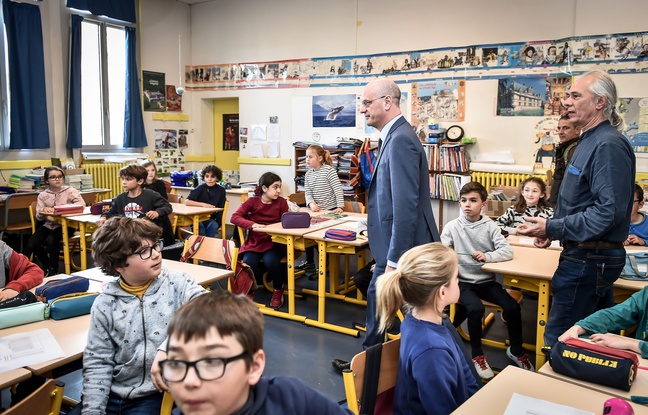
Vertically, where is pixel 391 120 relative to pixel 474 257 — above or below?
above

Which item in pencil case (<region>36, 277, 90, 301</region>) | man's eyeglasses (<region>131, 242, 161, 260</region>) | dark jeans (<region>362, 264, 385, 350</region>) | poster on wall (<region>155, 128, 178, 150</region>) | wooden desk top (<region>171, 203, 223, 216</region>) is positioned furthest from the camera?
poster on wall (<region>155, 128, 178, 150</region>)

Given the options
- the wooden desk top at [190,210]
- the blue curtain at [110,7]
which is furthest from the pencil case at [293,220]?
the blue curtain at [110,7]

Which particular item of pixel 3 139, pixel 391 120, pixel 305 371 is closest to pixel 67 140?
pixel 3 139

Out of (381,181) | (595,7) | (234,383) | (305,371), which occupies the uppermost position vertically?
(595,7)

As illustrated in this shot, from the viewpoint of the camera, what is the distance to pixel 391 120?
269 centimetres

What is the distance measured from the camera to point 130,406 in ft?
6.36

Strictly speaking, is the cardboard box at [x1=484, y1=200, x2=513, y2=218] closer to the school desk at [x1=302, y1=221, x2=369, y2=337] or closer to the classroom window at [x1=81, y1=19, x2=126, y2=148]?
the school desk at [x1=302, y1=221, x2=369, y2=337]

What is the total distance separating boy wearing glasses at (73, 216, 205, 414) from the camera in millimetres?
1922

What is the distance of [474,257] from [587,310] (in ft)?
3.38

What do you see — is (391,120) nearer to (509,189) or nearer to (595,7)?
(509,189)

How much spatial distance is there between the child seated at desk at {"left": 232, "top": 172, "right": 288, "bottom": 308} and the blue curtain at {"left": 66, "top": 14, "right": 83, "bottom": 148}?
4.07 m

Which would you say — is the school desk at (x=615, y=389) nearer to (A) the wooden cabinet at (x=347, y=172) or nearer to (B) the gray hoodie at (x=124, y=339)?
(B) the gray hoodie at (x=124, y=339)

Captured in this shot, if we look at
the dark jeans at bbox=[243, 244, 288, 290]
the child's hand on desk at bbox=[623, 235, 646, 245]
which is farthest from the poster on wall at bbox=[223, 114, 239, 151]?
the child's hand on desk at bbox=[623, 235, 646, 245]

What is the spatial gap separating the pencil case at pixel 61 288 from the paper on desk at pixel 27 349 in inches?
14.0
